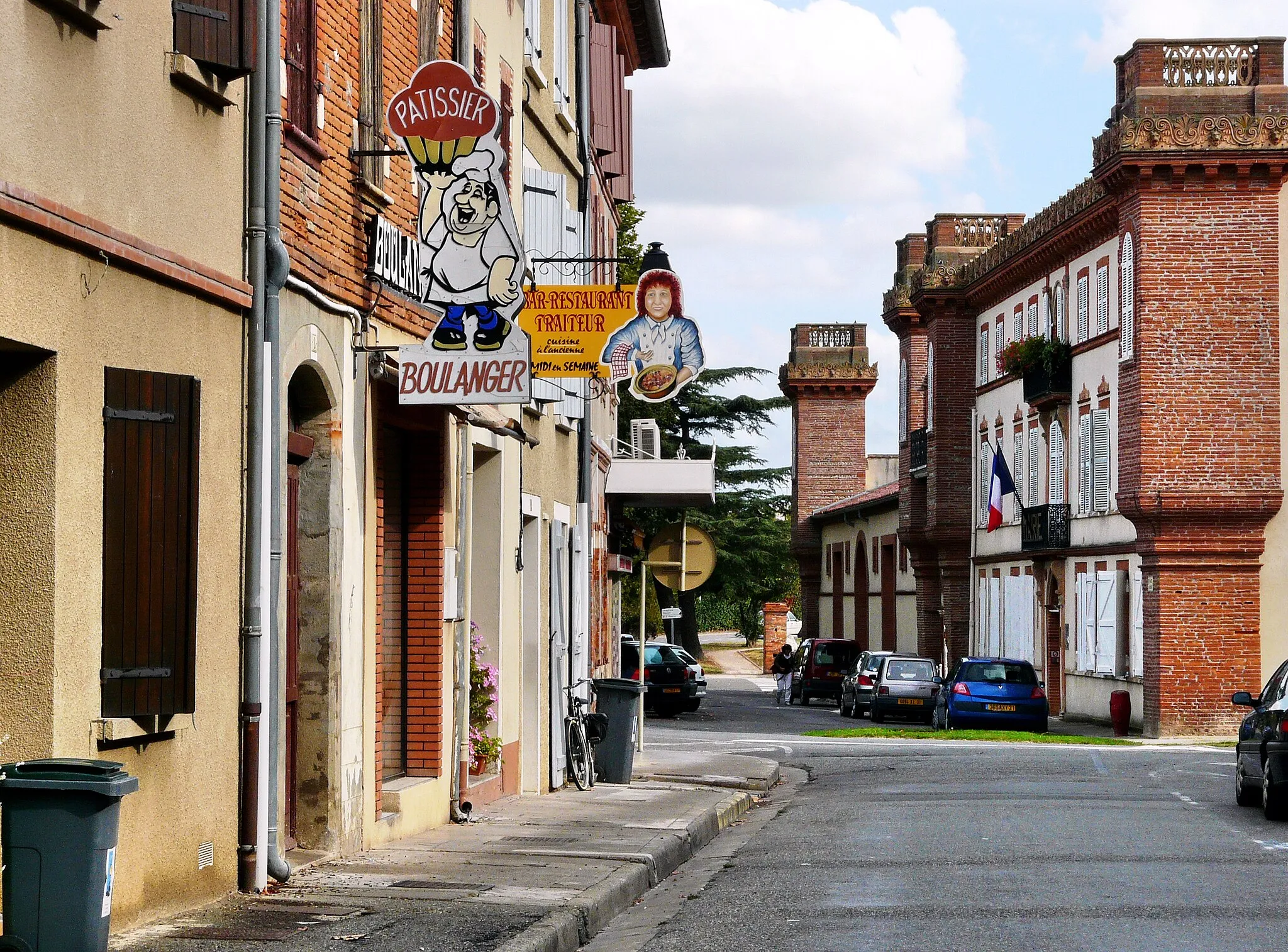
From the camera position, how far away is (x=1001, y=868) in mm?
12719

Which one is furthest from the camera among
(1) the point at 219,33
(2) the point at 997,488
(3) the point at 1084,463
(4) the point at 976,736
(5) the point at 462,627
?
(2) the point at 997,488

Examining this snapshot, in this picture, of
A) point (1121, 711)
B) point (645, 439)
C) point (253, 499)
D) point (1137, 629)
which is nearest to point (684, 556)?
point (253, 499)

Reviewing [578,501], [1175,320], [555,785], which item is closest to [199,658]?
[555,785]

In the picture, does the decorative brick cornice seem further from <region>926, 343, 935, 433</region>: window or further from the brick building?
<region>926, 343, 935, 433</region>: window

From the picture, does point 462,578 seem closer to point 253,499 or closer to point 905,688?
point 253,499

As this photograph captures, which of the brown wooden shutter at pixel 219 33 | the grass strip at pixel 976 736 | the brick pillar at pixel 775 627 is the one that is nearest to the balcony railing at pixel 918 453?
the brick pillar at pixel 775 627

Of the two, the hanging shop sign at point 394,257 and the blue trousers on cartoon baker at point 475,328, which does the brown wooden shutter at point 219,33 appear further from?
the hanging shop sign at point 394,257

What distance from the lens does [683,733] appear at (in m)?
35.4

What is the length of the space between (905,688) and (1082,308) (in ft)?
30.2

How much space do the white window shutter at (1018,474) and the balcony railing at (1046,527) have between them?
1.36 m

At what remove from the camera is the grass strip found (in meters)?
32.2

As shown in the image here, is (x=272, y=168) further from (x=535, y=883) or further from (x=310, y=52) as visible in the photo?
(x=535, y=883)

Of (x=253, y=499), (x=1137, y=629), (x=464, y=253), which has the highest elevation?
(x=464, y=253)

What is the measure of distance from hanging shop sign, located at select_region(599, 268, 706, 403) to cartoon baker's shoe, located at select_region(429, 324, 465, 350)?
516 centimetres
